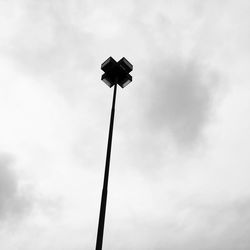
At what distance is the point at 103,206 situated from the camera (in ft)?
23.4

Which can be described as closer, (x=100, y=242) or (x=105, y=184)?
(x=100, y=242)

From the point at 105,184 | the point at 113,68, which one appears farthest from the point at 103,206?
the point at 113,68

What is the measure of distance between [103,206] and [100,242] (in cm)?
85

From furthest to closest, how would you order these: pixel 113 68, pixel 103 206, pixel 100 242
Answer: pixel 113 68 → pixel 103 206 → pixel 100 242

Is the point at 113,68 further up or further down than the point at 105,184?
further up

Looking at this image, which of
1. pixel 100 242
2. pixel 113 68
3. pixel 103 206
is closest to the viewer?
pixel 100 242

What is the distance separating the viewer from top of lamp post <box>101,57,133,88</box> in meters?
10.2

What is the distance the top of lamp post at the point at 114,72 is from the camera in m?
10.2

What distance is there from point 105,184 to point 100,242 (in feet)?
4.78

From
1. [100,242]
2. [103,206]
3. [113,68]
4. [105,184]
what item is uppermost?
[113,68]

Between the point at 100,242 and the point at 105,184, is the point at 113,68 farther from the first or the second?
the point at 100,242

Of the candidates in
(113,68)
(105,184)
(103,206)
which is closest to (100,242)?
(103,206)

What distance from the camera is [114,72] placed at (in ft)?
33.7

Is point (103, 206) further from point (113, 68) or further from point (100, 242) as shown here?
point (113, 68)
